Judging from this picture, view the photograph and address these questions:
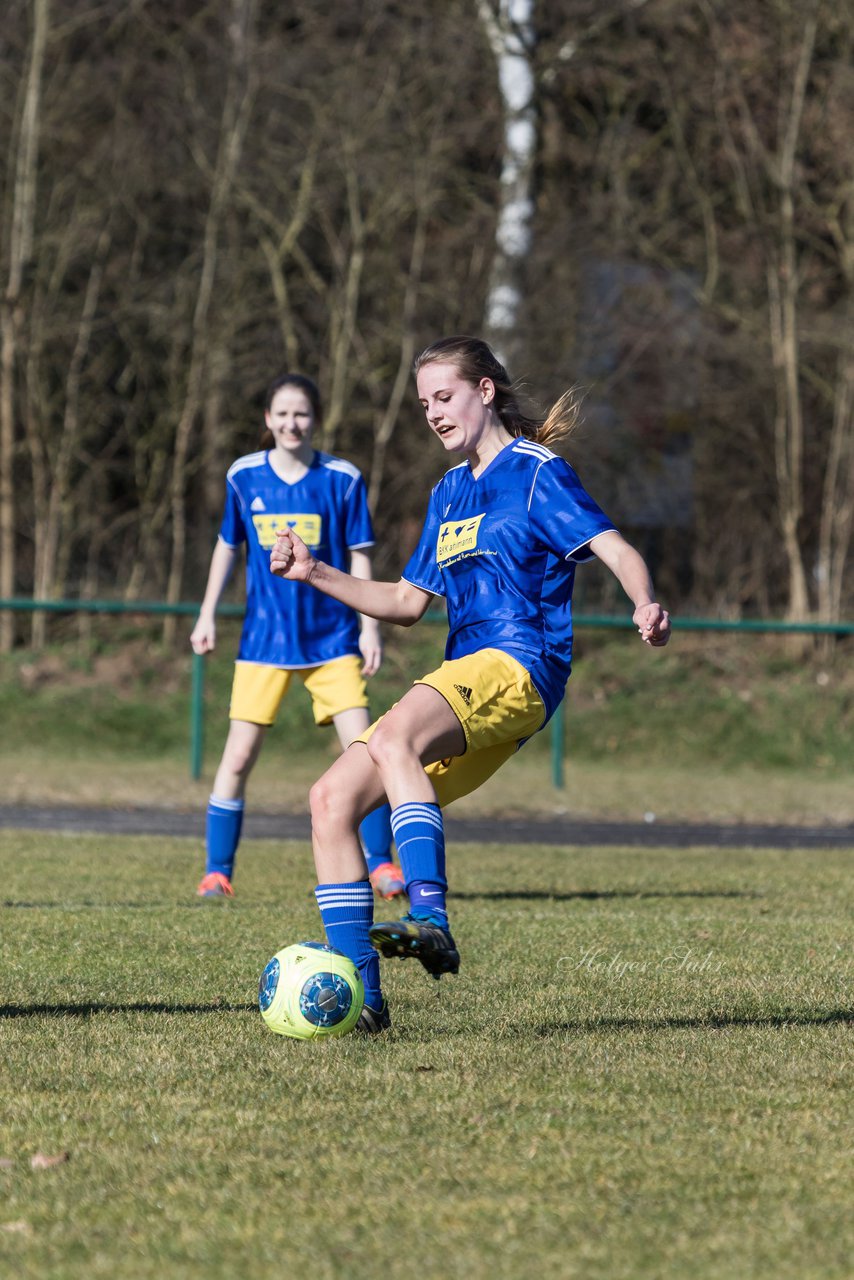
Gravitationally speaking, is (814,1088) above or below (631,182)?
below

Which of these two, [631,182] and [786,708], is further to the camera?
[631,182]

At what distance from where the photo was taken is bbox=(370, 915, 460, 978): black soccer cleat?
3.95 meters

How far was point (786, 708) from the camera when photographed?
17.8 m

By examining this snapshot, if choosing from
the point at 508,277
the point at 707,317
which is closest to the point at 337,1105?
the point at 508,277

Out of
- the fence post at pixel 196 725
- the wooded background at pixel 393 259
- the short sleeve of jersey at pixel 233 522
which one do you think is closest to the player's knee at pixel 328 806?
the short sleeve of jersey at pixel 233 522

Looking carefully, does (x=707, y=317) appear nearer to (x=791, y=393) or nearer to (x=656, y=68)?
(x=791, y=393)

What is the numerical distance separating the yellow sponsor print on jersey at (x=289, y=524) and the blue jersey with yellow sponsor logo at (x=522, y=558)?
11.1 ft

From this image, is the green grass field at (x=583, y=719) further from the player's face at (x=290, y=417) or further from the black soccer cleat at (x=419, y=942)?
the black soccer cleat at (x=419, y=942)

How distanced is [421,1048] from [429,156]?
16.2 metres

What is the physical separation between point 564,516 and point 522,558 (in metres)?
0.18

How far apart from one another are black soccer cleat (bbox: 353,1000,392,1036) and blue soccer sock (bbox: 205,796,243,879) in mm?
3601

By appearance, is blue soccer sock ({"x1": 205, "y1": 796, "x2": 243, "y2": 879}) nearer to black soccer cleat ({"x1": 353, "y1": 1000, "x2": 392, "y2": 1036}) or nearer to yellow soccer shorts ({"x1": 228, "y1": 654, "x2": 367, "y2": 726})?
yellow soccer shorts ({"x1": 228, "y1": 654, "x2": 367, "y2": 726})

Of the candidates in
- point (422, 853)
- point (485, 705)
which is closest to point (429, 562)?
Result: point (485, 705)

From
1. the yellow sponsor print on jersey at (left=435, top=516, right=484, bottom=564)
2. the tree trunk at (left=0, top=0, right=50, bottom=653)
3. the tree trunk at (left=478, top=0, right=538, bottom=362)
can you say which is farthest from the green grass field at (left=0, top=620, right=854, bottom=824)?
the yellow sponsor print on jersey at (left=435, top=516, right=484, bottom=564)
